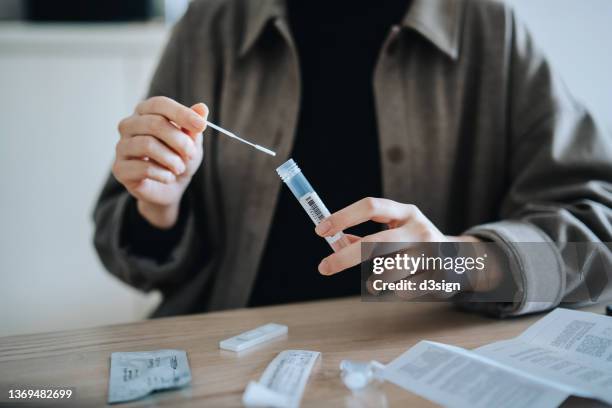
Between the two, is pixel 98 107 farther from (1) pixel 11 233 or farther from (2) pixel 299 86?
(2) pixel 299 86

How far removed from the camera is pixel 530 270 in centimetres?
60

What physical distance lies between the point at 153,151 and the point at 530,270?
1.61 feet

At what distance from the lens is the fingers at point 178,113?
1.98 ft

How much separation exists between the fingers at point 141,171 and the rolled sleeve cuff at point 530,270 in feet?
1.42

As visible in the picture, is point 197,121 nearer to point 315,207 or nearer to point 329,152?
point 315,207

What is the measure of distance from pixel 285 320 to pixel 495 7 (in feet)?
2.26

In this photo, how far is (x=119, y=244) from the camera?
839 millimetres

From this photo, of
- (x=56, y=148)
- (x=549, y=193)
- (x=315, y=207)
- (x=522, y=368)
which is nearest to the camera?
(x=522, y=368)

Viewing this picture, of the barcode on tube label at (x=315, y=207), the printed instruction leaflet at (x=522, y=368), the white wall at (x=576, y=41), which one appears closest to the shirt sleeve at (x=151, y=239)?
the barcode on tube label at (x=315, y=207)

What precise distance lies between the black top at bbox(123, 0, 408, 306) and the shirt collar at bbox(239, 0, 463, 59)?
→ 0.31 ft

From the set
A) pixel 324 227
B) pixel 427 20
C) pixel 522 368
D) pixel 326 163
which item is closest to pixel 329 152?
pixel 326 163

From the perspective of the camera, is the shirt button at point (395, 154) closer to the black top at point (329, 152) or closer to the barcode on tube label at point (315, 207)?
the black top at point (329, 152)

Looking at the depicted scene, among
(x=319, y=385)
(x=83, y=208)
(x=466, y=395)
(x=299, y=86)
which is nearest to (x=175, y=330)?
(x=319, y=385)

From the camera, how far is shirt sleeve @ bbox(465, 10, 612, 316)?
24.1 inches
